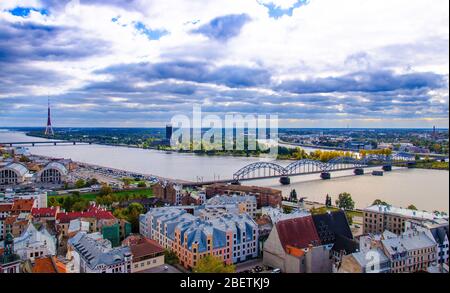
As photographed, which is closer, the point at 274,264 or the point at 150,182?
the point at 274,264

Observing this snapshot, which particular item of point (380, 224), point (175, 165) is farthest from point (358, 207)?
point (175, 165)

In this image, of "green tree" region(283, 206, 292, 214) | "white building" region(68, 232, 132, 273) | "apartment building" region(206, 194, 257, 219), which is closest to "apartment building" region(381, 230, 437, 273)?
"white building" region(68, 232, 132, 273)

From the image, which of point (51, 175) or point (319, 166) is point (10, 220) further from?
point (319, 166)


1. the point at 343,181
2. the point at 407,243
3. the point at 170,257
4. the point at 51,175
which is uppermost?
the point at 407,243

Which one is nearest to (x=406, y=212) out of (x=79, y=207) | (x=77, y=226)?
(x=77, y=226)

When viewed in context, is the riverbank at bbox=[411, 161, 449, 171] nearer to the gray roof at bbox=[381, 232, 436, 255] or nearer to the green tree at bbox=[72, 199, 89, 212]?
the gray roof at bbox=[381, 232, 436, 255]

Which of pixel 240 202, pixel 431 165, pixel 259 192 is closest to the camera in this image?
pixel 240 202

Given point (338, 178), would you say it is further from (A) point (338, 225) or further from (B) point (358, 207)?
(A) point (338, 225)
